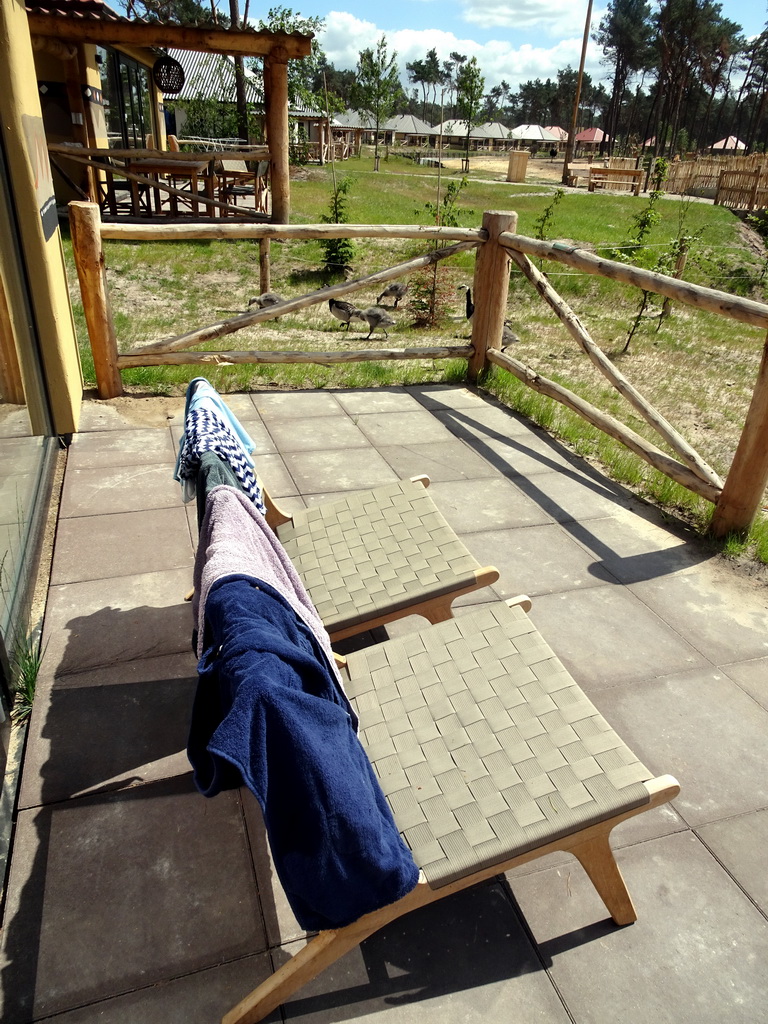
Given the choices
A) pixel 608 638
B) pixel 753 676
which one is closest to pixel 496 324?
pixel 608 638

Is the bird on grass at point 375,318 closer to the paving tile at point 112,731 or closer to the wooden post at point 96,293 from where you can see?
the wooden post at point 96,293

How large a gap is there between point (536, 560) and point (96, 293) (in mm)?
3338

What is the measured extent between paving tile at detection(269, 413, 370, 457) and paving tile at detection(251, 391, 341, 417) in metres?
0.09

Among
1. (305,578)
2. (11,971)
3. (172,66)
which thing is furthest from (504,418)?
(172,66)

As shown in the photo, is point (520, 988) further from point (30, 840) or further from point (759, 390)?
point (759, 390)

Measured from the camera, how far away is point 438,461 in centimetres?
457

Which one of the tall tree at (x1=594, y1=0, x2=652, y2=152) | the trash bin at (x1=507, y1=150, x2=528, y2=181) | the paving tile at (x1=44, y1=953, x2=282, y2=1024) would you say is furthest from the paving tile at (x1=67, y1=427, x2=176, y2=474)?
the tall tree at (x1=594, y1=0, x2=652, y2=152)

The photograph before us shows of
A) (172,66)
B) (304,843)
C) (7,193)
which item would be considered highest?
(172,66)

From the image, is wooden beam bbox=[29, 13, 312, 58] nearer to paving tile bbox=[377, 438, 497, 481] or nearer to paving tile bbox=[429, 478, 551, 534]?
paving tile bbox=[377, 438, 497, 481]

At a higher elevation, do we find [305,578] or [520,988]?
[305,578]

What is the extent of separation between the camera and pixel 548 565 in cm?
350

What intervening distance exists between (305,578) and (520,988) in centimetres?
145

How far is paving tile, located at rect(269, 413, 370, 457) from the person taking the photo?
4.67 metres

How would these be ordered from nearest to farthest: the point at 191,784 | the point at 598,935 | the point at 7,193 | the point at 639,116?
the point at 598,935
the point at 191,784
the point at 7,193
the point at 639,116
